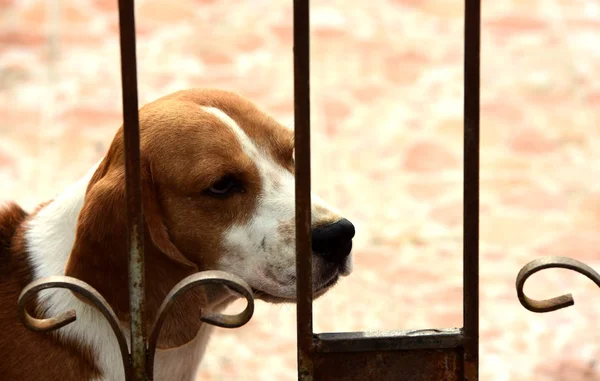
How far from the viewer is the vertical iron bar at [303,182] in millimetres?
2312

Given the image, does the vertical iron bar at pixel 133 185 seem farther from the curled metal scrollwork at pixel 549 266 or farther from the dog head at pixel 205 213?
the curled metal scrollwork at pixel 549 266

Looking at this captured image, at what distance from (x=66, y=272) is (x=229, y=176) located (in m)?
0.55

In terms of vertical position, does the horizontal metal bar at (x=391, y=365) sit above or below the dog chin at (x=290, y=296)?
below

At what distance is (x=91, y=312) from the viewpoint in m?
3.14

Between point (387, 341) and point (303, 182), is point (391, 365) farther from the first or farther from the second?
point (303, 182)

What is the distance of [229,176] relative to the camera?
324 cm

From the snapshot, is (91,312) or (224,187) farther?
(224,187)

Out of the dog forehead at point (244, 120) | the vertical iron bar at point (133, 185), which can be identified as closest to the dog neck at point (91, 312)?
the dog forehead at point (244, 120)

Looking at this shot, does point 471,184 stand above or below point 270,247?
above

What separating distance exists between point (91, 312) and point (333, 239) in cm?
74

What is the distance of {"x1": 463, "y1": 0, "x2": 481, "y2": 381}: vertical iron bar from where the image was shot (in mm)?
2334

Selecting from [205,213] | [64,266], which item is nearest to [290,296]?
[205,213]

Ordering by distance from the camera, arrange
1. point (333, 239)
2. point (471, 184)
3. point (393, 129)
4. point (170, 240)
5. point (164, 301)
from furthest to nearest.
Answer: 1. point (393, 129)
2. point (170, 240)
3. point (333, 239)
4. point (471, 184)
5. point (164, 301)

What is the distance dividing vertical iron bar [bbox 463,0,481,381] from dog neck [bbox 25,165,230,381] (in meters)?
0.93
